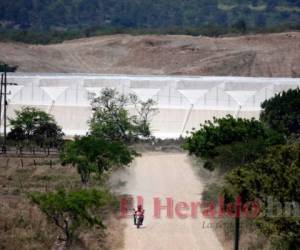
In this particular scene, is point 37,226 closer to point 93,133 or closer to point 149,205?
point 149,205

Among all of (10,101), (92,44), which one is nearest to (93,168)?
(10,101)

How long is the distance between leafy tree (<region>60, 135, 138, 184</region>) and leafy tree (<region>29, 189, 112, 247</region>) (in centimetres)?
710

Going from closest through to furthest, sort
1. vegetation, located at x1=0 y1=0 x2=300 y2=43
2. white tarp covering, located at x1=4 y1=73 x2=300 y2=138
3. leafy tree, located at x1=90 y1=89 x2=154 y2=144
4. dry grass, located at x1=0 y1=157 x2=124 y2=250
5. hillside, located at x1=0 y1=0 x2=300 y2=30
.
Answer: dry grass, located at x1=0 y1=157 x2=124 y2=250 < leafy tree, located at x1=90 y1=89 x2=154 y2=144 < white tarp covering, located at x1=4 y1=73 x2=300 y2=138 < vegetation, located at x1=0 y1=0 x2=300 y2=43 < hillside, located at x1=0 y1=0 x2=300 y2=30

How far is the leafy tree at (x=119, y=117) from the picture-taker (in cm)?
4950

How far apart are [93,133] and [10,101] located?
12.3 metres

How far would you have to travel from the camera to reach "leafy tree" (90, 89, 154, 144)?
162ft

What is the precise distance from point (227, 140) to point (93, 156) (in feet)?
17.9

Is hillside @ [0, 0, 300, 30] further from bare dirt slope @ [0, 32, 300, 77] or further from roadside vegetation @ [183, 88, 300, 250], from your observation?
roadside vegetation @ [183, 88, 300, 250]

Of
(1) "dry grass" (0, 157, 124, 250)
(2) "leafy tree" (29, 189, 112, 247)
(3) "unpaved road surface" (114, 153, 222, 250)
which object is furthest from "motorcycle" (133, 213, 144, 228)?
(2) "leafy tree" (29, 189, 112, 247)

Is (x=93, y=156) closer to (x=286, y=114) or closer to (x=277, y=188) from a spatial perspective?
(x=277, y=188)

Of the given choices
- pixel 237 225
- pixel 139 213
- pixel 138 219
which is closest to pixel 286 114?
pixel 139 213

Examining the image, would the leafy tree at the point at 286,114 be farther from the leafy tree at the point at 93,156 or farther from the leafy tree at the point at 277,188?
the leafy tree at the point at 277,188

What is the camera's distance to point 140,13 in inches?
7195

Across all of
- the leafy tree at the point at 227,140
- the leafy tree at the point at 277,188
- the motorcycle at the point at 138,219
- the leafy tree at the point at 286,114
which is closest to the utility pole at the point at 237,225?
the leafy tree at the point at 277,188
